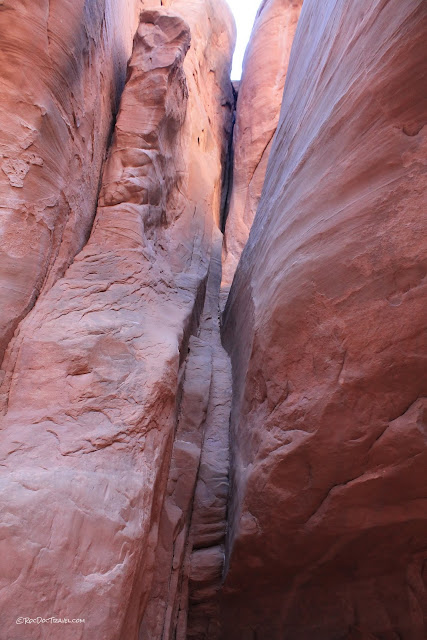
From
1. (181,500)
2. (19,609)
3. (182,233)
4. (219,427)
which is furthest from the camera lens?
(182,233)

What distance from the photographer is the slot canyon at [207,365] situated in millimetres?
1968

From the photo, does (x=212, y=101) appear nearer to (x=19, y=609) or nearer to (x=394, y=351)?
(x=394, y=351)

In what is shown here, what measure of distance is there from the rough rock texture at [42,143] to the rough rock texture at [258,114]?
4.89 m

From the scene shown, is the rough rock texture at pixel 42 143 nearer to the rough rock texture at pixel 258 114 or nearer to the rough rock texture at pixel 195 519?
the rough rock texture at pixel 195 519

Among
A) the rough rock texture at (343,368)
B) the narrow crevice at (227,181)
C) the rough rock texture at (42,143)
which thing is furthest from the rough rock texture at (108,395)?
the narrow crevice at (227,181)

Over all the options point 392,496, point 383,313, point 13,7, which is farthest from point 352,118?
point 13,7

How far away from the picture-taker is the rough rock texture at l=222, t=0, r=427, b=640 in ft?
6.67

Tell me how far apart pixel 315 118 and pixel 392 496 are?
249 centimetres

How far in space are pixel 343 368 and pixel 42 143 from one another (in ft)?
7.93

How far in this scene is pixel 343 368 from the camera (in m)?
2.27

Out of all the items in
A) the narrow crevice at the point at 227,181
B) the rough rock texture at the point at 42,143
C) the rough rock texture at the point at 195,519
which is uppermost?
the narrow crevice at the point at 227,181

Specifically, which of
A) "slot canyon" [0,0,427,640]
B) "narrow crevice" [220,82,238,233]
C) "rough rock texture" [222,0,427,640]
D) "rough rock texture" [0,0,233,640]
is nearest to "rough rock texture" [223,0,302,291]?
"narrow crevice" [220,82,238,233]

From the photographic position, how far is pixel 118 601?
5.89ft

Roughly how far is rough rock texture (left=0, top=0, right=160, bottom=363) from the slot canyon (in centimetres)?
2
